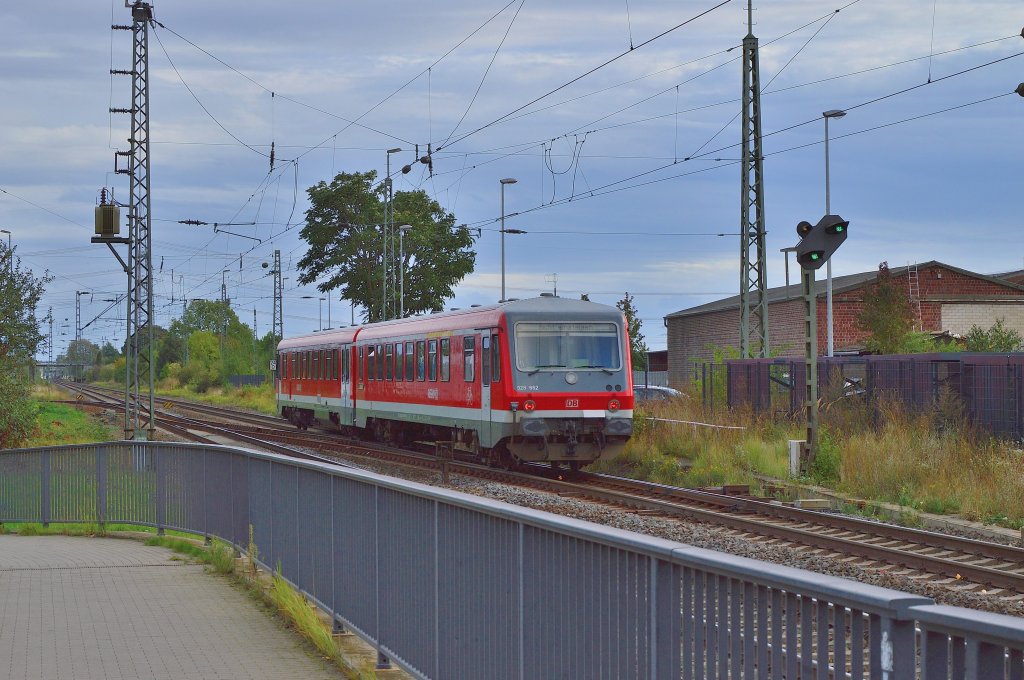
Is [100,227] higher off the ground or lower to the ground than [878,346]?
higher

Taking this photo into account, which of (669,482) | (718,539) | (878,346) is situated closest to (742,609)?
(718,539)

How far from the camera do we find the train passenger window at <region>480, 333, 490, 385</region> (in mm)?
23484

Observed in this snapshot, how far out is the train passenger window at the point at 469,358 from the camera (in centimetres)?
2425

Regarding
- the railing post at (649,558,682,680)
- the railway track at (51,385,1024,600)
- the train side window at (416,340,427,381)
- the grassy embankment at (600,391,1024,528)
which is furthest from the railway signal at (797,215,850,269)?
the railing post at (649,558,682,680)

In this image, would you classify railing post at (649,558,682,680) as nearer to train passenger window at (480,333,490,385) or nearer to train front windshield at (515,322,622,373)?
train front windshield at (515,322,622,373)

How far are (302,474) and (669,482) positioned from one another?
537 inches

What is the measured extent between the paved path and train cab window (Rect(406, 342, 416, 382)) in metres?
15.4

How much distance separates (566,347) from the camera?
23609 millimetres

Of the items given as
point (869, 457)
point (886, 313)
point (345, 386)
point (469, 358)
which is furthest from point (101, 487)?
point (886, 313)

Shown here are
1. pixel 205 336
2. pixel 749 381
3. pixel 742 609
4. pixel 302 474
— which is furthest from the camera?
pixel 205 336

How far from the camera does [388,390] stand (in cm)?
3022

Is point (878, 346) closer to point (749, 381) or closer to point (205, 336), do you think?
point (749, 381)

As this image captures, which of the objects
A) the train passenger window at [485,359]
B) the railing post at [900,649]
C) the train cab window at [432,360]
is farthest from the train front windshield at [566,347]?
the railing post at [900,649]

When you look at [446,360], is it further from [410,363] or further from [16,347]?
[16,347]
